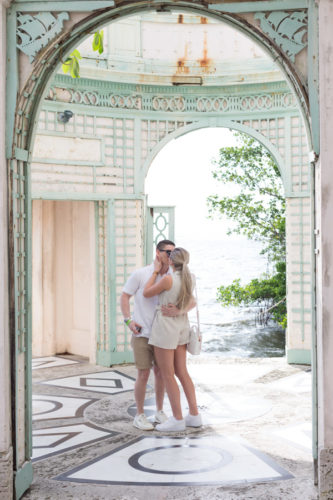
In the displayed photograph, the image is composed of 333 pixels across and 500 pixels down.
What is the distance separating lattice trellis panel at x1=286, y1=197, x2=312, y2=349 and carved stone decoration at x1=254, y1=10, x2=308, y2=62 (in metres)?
4.95

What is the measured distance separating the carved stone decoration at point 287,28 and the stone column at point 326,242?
15cm

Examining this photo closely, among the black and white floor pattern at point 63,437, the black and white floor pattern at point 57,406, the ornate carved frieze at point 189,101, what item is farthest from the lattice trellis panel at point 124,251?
the black and white floor pattern at point 63,437

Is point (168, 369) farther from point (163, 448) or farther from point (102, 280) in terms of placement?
point (102, 280)

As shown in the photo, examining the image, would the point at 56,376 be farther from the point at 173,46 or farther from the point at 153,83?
the point at 173,46

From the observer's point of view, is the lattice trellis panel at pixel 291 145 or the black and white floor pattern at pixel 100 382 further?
the lattice trellis panel at pixel 291 145

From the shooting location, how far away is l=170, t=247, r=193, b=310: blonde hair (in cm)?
523

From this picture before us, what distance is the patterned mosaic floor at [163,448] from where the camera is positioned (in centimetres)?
426

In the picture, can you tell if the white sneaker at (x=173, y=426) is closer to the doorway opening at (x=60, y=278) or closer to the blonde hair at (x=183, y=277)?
the blonde hair at (x=183, y=277)

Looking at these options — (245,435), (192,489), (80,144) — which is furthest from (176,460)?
(80,144)

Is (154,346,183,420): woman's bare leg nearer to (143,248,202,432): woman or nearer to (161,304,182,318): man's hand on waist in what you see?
(143,248,202,432): woman

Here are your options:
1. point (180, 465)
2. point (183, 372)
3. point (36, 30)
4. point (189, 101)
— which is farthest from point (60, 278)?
point (36, 30)

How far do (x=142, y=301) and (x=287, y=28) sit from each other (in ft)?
8.71

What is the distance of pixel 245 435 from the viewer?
208 inches

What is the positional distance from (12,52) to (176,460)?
126 inches
